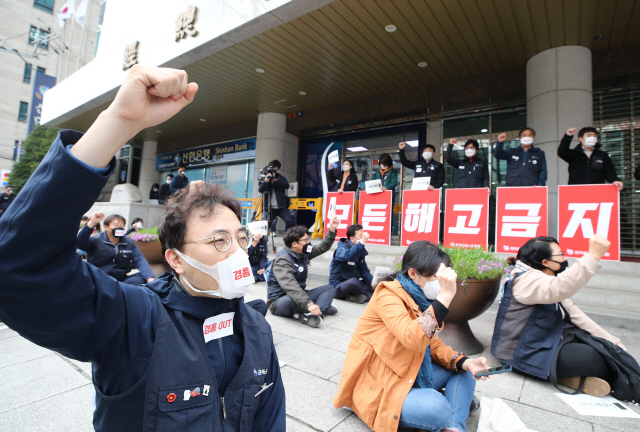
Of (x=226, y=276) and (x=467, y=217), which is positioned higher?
(x=467, y=217)

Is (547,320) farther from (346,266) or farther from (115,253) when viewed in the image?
(115,253)

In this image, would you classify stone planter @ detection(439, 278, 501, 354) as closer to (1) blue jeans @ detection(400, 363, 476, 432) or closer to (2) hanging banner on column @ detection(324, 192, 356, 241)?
(1) blue jeans @ detection(400, 363, 476, 432)

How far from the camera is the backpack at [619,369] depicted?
2525 mm

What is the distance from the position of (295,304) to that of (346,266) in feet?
5.14

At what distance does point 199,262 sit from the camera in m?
1.20

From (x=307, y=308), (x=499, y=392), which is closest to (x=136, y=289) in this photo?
(x=499, y=392)

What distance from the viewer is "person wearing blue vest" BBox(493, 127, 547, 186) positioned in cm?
611

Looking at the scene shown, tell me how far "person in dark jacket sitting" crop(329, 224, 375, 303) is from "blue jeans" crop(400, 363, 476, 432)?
11.0 ft

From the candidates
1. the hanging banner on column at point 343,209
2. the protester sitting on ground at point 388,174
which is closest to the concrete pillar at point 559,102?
the protester sitting on ground at point 388,174

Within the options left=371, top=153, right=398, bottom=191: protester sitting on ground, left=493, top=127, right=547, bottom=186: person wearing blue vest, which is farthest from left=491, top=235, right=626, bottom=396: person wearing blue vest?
left=371, top=153, right=398, bottom=191: protester sitting on ground

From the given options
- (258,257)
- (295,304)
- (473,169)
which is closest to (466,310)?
(295,304)

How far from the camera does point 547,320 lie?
283 cm

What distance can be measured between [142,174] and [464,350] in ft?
58.8

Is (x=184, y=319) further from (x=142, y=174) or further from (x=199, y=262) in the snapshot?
(x=142, y=174)
